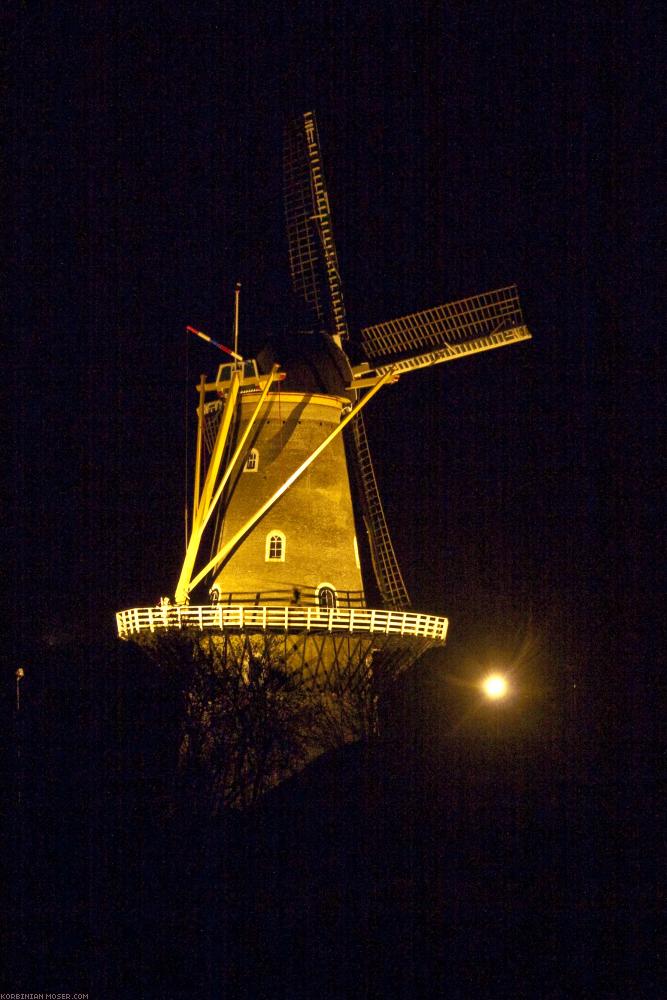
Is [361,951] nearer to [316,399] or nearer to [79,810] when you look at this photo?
[79,810]

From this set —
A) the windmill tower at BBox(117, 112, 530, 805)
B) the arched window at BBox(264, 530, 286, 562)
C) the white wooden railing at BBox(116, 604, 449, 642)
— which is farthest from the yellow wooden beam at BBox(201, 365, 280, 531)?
the white wooden railing at BBox(116, 604, 449, 642)

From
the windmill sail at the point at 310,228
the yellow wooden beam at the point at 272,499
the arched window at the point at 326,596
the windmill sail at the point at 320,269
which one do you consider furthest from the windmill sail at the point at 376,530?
the windmill sail at the point at 310,228

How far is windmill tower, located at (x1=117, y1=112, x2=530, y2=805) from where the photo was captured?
106 feet

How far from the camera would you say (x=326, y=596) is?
3384cm

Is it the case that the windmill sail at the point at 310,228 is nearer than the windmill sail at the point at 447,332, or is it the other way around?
the windmill sail at the point at 447,332

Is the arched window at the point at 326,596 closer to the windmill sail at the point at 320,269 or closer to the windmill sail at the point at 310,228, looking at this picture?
the windmill sail at the point at 320,269

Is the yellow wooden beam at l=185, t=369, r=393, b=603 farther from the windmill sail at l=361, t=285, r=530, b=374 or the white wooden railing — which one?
the windmill sail at l=361, t=285, r=530, b=374

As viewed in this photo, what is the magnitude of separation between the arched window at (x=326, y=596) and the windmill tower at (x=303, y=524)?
0.03 metres

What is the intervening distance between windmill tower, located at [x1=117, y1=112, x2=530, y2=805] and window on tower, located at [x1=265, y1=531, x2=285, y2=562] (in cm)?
3

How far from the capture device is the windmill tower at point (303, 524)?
3238 centimetres

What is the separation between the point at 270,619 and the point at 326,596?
2.05 meters

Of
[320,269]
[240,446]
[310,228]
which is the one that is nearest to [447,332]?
[320,269]

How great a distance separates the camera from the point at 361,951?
25.6m

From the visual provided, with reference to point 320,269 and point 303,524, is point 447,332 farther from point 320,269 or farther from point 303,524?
point 303,524
